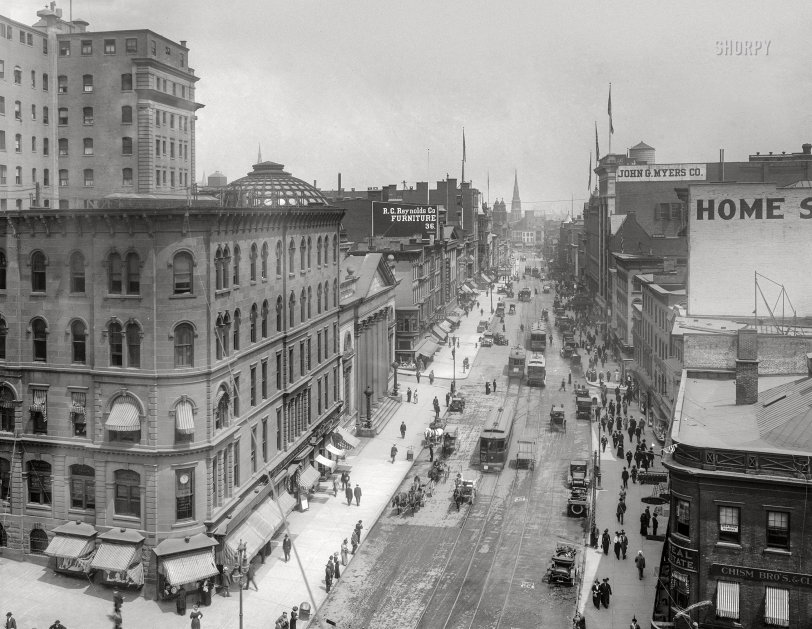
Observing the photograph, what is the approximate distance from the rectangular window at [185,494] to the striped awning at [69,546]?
4197 mm

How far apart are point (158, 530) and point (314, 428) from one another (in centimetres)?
1940

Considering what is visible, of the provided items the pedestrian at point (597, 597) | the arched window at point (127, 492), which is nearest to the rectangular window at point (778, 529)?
the pedestrian at point (597, 597)

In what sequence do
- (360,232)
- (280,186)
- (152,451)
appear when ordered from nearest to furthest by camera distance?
1. (152,451)
2. (280,186)
3. (360,232)

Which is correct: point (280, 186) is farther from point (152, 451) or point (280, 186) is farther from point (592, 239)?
point (592, 239)

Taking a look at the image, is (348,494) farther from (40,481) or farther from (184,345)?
(40,481)

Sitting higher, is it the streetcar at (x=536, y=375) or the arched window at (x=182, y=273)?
the arched window at (x=182, y=273)

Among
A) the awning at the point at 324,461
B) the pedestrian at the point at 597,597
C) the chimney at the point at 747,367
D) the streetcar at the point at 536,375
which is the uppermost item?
the chimney at the point at 747,367

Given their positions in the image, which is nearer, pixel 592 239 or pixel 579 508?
pixel 579 508

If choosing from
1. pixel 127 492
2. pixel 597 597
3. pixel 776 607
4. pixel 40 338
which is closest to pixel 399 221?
pixel 40 338

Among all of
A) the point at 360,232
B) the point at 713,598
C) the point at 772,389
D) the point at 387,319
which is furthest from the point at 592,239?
the point at 713,598

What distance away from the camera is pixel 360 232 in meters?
132

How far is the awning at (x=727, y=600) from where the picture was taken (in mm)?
29766

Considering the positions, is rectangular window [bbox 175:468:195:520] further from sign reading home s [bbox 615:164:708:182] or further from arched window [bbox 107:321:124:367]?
sign reading home s [bbox 615:164:708:182]

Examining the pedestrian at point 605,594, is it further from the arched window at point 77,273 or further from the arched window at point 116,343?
the arched window at point 77,273
